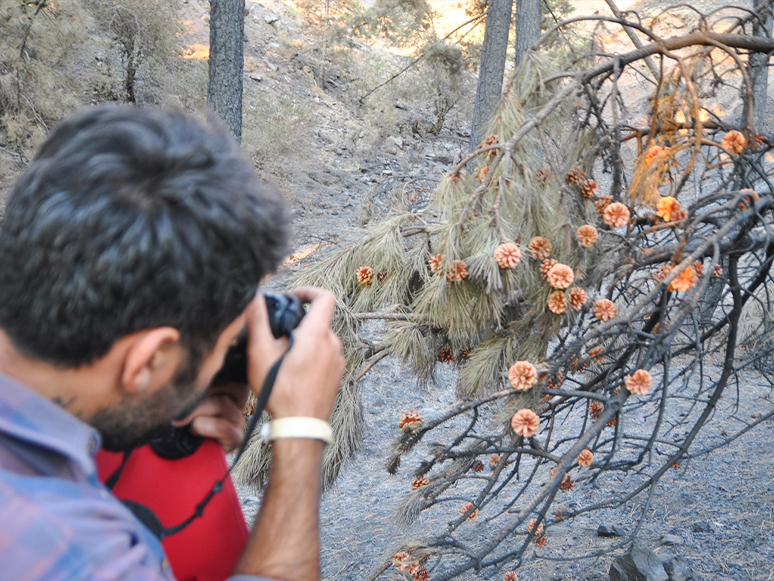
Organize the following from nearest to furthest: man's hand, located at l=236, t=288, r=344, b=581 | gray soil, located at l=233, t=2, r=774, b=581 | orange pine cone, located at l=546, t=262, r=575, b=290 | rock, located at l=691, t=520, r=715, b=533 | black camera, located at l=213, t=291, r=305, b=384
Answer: man's hand, located at l=236, t=288, r=344, b=581 < black camera, located at l=213, t=291, r=305, b=384 < orange pine cone, located at l=546, t=262, r=575, b=290 < gray soil, located at l=233, t=2, r=774, b=581 < rock, located at l=691, t=520, r=715, b=533

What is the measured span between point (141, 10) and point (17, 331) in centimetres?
1000

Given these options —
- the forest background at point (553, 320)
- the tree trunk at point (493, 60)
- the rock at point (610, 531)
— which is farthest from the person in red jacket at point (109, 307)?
the tree trunk at point (493, 60)

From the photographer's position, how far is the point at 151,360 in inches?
28.1

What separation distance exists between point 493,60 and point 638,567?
553 centimetres

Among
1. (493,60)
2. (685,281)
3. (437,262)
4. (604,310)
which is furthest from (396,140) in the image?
(685,281)

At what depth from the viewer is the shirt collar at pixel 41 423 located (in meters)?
0.63

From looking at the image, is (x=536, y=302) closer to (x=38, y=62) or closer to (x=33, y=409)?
(x=33, y=409)

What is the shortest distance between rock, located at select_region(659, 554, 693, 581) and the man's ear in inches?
86.4

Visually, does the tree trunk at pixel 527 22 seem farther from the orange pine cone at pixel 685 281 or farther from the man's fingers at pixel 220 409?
the man's fingers at pixel 220 409

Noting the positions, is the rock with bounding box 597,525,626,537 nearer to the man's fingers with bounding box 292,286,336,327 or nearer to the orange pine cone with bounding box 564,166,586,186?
the orange pine cone with bounding box 564,166,586,186

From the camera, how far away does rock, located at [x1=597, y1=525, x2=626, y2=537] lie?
110 inches

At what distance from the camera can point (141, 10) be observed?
A: 9172 millimetres

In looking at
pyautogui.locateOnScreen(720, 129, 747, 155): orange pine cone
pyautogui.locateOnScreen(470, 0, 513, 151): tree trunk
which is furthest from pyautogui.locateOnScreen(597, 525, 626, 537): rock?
pyautogui.locateOnScreen(470, 0, 513, 151): tree trunk

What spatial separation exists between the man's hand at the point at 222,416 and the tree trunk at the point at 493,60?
584 cm
